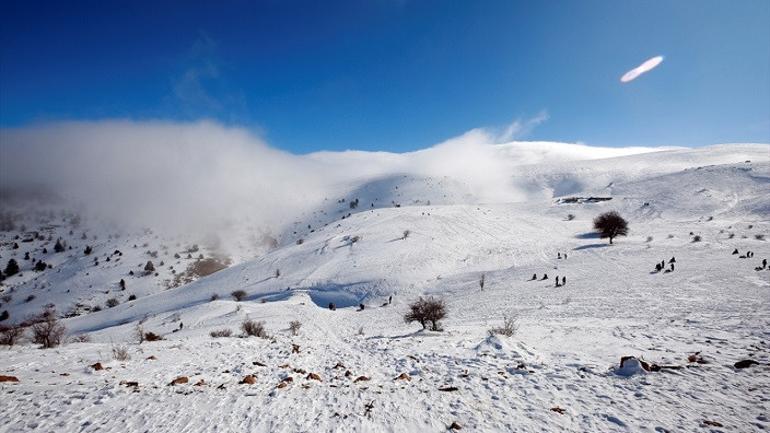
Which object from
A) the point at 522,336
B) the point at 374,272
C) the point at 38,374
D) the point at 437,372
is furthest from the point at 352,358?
the point at 374,272

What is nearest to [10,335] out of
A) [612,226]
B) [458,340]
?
[458,340]

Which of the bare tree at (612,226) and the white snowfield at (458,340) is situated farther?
the bare tree at (612,226)

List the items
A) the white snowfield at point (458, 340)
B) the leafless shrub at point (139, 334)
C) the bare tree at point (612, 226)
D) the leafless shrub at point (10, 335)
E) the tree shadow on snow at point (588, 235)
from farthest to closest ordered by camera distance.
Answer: the tree shadow on snow at point (588, 235) < the bare tree at point (612, 226) < the leafless shrub at point (10, 335) < the leafless shrub at point (139, 334) < the white snowfield at point (458, 340)

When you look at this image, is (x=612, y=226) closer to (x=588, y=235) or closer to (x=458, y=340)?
(x=588, y=235)

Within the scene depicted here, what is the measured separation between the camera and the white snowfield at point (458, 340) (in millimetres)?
6816

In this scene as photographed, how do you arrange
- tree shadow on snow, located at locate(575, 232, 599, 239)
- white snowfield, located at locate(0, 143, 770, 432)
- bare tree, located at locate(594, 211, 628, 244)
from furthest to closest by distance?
tree shadow on snow, located at locate(575, 232, 599, 239), bare tree, located at locate(594, 211, 628, 244), white snowfield, located at locate(0, 143, 770, 432)

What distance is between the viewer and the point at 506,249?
47.3 m

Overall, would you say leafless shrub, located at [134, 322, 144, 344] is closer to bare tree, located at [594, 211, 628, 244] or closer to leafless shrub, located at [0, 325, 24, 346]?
leafless shrub, located at [0, 325, 24, 346]

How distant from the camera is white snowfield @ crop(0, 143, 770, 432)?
682 cm

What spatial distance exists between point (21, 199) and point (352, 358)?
25415cm

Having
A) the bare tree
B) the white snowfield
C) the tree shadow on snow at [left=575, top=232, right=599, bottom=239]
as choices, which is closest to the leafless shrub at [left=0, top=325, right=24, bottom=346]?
the white snowfield

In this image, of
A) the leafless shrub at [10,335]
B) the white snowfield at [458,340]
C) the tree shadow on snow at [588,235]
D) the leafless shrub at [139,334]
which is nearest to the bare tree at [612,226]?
Answer: the white snowfield at [458,340]

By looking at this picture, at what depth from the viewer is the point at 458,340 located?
592 inches

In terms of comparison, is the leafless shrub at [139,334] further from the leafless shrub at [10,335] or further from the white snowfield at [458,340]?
the leafless shrub at [10,335]
